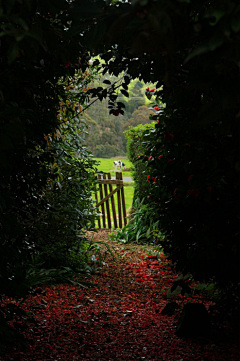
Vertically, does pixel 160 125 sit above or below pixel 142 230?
above

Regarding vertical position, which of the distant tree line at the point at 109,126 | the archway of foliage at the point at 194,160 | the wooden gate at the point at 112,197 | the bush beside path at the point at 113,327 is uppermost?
the distant tree line at the point at 109,126

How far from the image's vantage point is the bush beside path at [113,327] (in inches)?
82.2

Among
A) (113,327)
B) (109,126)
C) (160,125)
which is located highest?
(109,126)

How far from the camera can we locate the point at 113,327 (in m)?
2.61

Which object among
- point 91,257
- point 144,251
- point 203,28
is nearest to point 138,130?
point 144,251

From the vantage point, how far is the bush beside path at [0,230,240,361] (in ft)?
6.85

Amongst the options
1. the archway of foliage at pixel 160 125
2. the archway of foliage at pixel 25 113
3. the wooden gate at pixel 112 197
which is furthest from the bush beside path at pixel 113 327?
the wooden gate at pixel 112 197

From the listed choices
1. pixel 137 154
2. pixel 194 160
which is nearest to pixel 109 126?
pixel 137 154

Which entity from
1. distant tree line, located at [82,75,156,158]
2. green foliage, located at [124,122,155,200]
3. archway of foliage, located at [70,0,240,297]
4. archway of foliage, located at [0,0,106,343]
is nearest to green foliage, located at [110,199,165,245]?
green foliage, located at [124,122,155,200]

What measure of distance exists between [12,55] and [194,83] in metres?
0.41

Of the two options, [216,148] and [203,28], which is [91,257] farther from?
[203,28]

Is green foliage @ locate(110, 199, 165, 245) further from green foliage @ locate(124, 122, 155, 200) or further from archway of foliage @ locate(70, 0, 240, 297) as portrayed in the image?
archway of foliage @ locate(70, 0, 240, 297)

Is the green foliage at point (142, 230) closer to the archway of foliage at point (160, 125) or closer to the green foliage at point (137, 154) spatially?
the green foliage at point (137, 154)

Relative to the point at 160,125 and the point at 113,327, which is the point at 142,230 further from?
the point at 160,125
